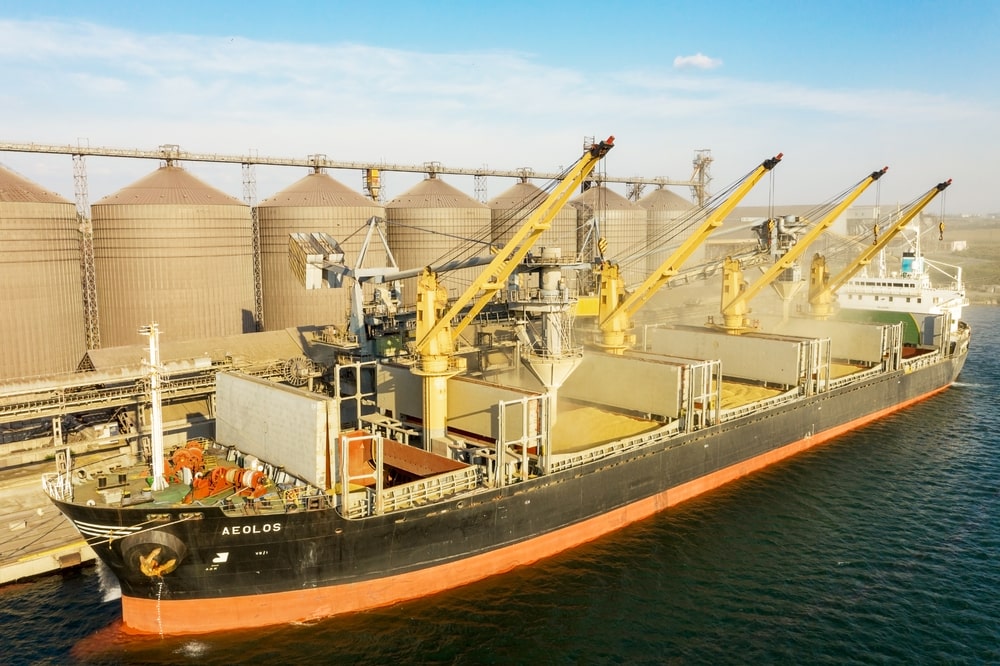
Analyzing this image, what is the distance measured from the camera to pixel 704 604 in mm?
23266

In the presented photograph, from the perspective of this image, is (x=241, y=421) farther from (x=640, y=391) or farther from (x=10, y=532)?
(x=640, y=391)

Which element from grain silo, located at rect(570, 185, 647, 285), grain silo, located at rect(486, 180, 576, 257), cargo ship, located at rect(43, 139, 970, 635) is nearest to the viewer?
cargo ship, located at rect(43, 139, 970, 635)

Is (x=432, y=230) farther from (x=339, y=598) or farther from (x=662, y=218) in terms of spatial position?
(x=339, y=598)

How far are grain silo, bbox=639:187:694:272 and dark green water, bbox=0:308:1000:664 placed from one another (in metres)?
47.6

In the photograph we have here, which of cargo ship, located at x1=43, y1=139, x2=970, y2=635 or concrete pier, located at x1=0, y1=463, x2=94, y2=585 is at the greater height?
cargo ship, located at x1=43, y1=139, x2=970, y2=635

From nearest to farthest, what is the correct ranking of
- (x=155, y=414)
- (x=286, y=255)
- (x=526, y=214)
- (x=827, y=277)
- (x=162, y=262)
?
1. (x=155, y=414)
2. (x=162, y=262)
3. (x=286, y=255)
4. (x=827, y=277)
5. (x=526, y=214)

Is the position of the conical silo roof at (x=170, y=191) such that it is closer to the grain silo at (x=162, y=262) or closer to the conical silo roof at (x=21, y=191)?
the grain silo at (x=162, y=262)

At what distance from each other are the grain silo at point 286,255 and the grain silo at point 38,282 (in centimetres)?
1256

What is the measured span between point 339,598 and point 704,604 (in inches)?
492

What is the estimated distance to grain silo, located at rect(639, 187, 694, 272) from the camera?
77.4 meters

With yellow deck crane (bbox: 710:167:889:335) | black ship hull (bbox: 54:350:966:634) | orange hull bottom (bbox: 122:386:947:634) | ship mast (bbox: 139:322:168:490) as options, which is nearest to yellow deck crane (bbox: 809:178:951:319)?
yellow deck crane (bbox: 710:167:889:335)

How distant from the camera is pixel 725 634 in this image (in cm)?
2162

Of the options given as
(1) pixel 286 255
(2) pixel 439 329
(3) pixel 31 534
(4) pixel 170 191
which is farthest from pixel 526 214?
(3) pixel 31 534

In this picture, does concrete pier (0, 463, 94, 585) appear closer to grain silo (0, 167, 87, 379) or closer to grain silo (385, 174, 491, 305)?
grain silo (0, 167, 87, 379)
